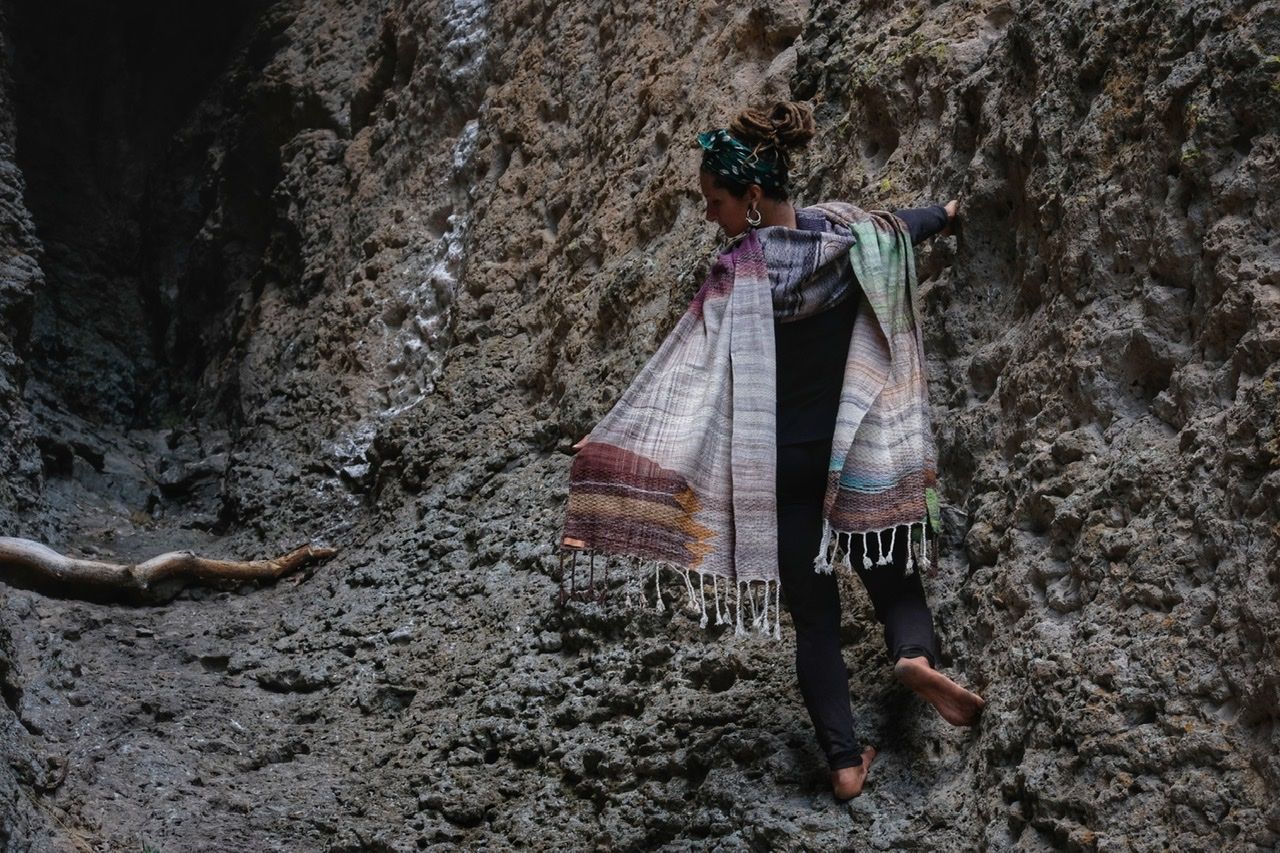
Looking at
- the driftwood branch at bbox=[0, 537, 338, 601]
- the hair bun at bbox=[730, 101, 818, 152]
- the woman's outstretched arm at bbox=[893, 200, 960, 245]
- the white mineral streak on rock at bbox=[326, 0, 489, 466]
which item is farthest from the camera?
the white mineral streak on rock at bbox=[326, 0, 489, 466]

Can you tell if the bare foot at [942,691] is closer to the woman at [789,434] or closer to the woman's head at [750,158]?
the woman at [789,434]

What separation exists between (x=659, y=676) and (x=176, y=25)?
32.9 ft

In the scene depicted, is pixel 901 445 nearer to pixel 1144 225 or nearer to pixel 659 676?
pixel 1144 225

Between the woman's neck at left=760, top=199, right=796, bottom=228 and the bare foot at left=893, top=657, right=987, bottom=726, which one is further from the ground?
the woman's neck at left=760, top=199, right=796, bottom=228

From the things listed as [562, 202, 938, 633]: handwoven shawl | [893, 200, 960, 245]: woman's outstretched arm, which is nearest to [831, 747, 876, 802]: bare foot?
[562, 202, 938, 633]: handwoven shawl

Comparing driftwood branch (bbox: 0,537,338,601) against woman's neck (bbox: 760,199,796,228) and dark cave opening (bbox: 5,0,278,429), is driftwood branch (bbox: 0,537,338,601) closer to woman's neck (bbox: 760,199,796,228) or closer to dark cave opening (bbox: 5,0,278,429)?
dark cave opening (bbox: 5,0,278,429)

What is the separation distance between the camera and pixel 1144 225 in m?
3.06

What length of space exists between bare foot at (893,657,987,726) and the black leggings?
0.07 meters

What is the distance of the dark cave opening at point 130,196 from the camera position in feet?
34.2

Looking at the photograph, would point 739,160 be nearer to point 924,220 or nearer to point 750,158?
point 750,158

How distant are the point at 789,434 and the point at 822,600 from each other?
0.40 m

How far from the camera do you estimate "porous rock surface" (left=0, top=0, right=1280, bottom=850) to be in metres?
2.76

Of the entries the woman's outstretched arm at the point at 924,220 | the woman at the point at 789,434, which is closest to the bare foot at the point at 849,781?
the woman at the point at 789,434

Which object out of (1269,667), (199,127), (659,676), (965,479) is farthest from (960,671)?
(199,127)
